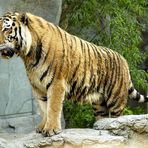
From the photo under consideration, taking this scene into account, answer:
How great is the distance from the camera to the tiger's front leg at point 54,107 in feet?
16.2

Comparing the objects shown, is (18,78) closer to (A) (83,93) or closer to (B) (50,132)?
(A) (83,93)

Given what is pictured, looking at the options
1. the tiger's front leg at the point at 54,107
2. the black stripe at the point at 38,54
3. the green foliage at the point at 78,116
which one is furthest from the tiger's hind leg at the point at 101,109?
the green foliage at the point at 78,116

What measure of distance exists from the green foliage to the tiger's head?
312cm

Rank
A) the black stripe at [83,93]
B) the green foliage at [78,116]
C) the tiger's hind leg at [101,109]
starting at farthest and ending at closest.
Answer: the green foliage at [78,116], the tiger's hind leg at [101,109], the black stripe at [83,93]

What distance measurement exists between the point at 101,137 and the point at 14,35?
1.21 metres

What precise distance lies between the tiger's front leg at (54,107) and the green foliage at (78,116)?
294 cm

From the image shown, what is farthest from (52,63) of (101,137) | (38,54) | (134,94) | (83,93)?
(134,94)

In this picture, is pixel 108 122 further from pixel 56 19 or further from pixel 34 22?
pixel 56 19

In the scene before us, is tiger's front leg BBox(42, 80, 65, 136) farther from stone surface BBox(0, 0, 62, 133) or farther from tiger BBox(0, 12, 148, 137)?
stone surface BBox(0, 0, 62, 133)

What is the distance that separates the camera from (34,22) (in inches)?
197

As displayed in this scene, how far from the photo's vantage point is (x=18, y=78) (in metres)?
6.92

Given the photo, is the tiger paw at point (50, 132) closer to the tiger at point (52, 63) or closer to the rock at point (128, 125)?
the tiger at point (52, 63)

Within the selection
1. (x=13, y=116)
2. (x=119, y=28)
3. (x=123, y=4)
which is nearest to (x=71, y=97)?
(x=13, y=116)

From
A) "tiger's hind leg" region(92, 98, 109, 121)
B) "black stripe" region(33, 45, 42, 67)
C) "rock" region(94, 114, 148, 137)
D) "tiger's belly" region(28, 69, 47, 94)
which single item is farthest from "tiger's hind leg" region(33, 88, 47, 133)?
"tiger's hind leg" region(92, 98, 109, 121)
